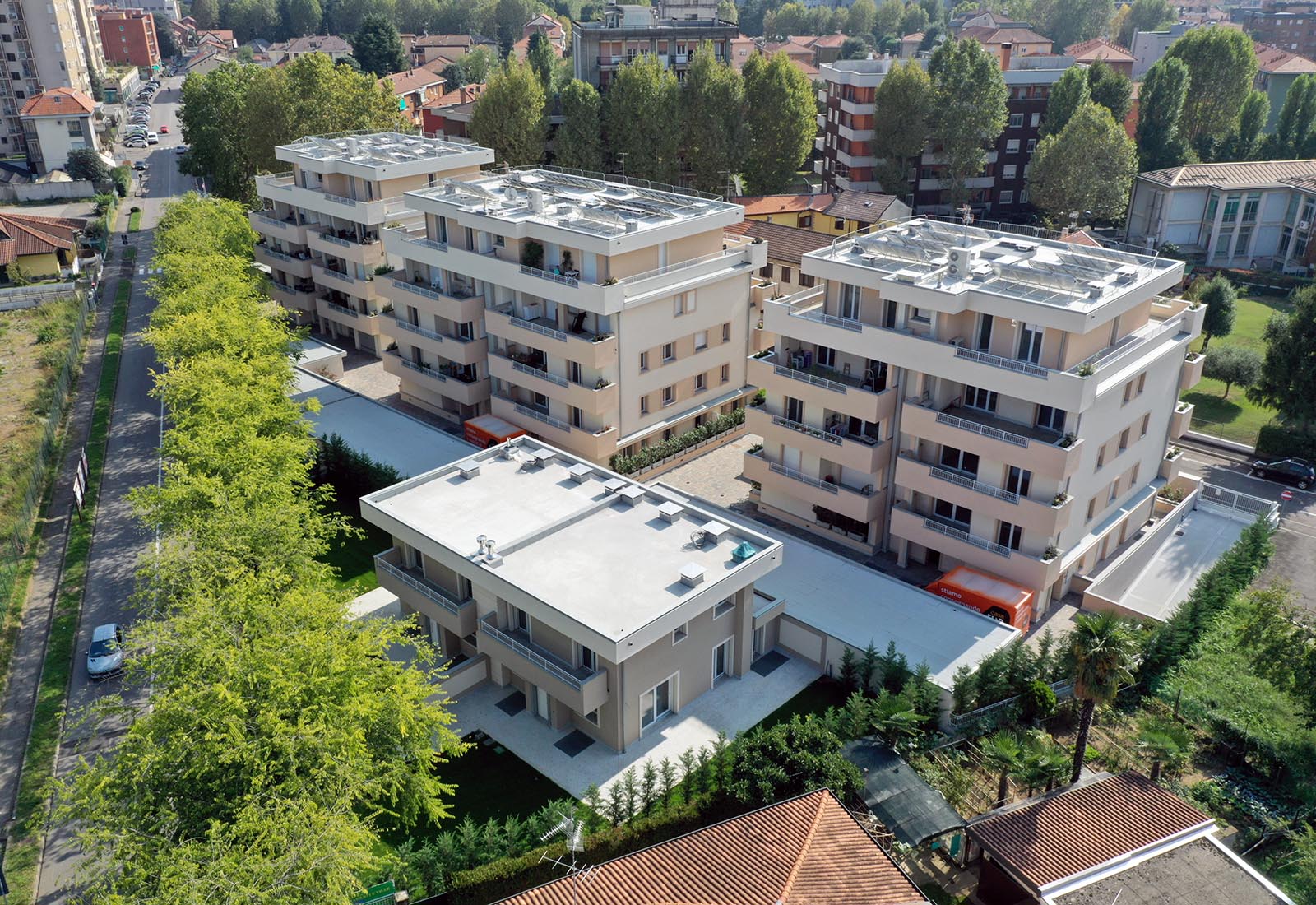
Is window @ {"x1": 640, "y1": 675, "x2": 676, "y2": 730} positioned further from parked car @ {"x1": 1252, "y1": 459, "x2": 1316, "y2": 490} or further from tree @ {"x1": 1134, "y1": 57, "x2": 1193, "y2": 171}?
tree @ {"x1": 1134, "y1": 57, "x2": 1193, "y2": 171}

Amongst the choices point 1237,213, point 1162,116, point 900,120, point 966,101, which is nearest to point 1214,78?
point 1162,116

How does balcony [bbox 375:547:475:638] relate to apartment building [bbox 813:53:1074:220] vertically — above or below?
below

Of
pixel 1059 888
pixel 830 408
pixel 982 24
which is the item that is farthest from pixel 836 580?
pixel 982 24

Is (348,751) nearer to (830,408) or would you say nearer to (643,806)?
(643,806)

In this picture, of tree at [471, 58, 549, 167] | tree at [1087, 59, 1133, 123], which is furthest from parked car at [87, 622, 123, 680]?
tree at [1087, 59, 1133, 123]

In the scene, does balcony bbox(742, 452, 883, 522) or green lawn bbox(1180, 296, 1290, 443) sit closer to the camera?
balcony bbox(742, 452, 883, 522)

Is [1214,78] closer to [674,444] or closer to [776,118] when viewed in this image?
[776,118]
